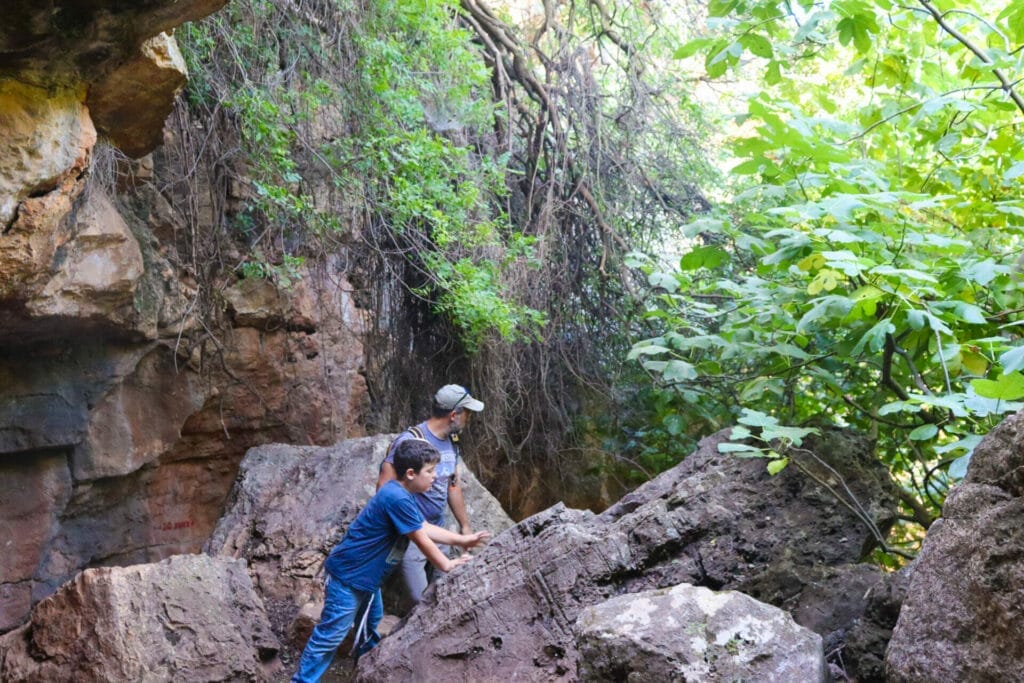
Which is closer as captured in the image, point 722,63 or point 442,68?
point 722,63

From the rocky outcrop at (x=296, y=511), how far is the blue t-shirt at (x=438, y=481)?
2.47 feet

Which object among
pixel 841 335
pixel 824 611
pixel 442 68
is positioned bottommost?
pixel 824 611

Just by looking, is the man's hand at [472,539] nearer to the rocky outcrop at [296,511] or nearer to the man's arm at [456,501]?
the man's arm at [456,501]

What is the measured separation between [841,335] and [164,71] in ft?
12.1

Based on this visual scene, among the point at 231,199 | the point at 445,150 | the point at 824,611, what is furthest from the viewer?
the point at 231,199

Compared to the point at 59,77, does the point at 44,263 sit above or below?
below

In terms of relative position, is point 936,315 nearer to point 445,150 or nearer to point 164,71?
point 445,150

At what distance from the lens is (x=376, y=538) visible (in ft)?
14.8

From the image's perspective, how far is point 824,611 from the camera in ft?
12.3

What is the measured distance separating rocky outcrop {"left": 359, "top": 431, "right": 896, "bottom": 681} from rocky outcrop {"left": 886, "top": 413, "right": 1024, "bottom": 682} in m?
1.05

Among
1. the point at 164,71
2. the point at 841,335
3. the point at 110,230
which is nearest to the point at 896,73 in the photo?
the point at 841,335

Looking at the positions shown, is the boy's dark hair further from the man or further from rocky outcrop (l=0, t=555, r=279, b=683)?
rocky outcrop (l=0, t=555, r=279, b=683)

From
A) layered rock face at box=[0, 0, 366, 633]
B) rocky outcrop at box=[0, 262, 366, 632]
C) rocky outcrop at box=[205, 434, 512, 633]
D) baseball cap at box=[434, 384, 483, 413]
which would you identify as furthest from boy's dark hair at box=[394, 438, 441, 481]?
rocky outcrop at box=[0, 262, 366, 632]

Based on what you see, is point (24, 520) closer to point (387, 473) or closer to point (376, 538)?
point (387, 473)
